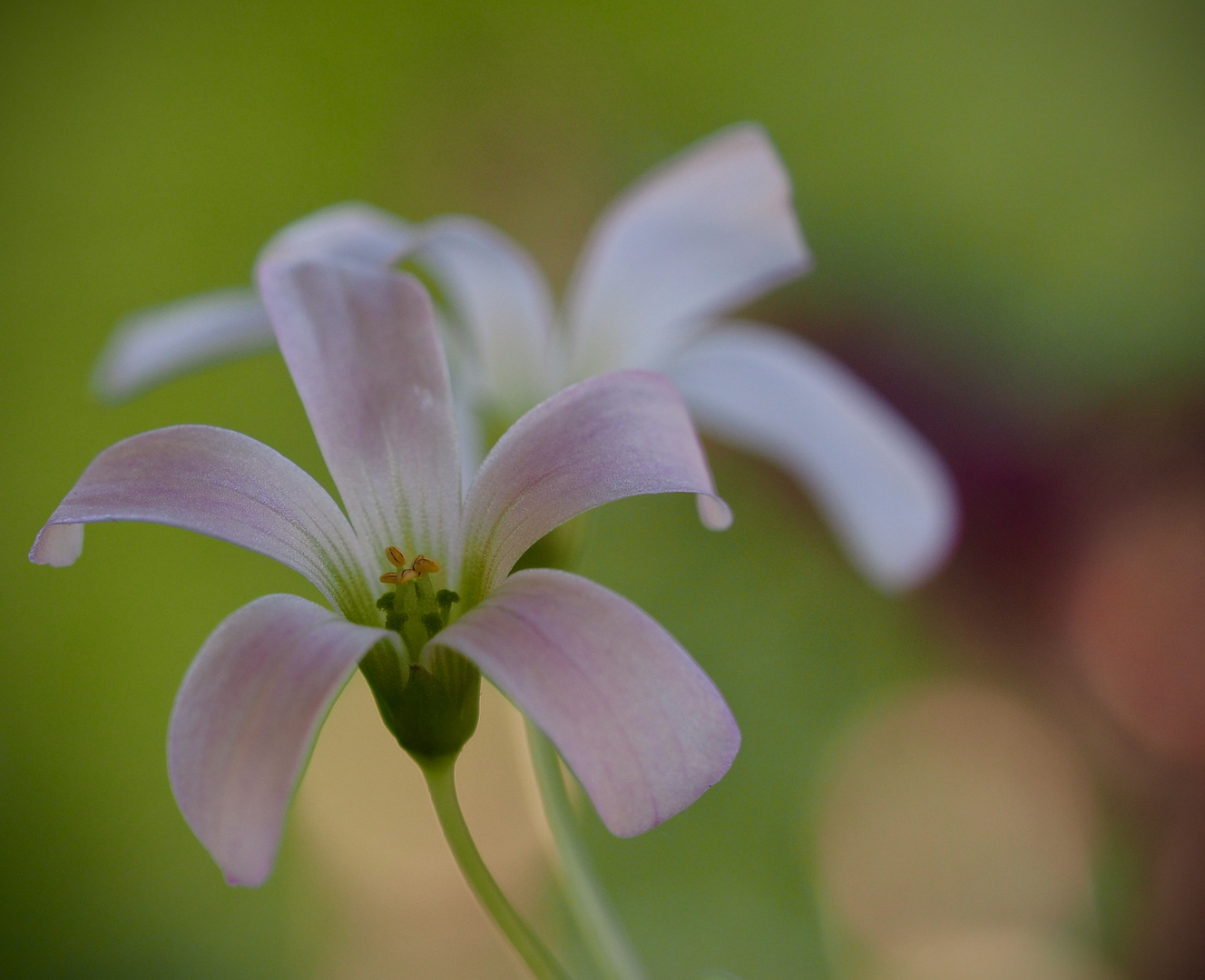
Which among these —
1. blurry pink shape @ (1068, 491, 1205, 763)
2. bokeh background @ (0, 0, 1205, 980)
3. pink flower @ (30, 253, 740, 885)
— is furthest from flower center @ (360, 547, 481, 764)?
blurry pink shape @ (1068, 491, 1205, 763)

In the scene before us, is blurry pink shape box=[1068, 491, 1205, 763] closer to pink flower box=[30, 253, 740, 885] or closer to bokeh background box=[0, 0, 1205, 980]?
bokeh background box=[0, 0, 1205, 980]

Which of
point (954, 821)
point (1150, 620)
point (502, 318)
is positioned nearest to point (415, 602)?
point (502, 318)

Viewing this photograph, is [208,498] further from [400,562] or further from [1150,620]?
[1150,620]

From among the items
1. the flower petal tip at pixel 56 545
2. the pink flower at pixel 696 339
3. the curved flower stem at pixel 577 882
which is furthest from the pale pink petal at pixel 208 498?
the pink flower at pixel 696 339

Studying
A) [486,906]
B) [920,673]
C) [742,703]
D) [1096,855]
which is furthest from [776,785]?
[486,906]

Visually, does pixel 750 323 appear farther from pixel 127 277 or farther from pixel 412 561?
pixel 412 561

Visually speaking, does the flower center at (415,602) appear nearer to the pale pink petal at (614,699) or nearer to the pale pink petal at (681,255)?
the pale pink petal at (614,699)
